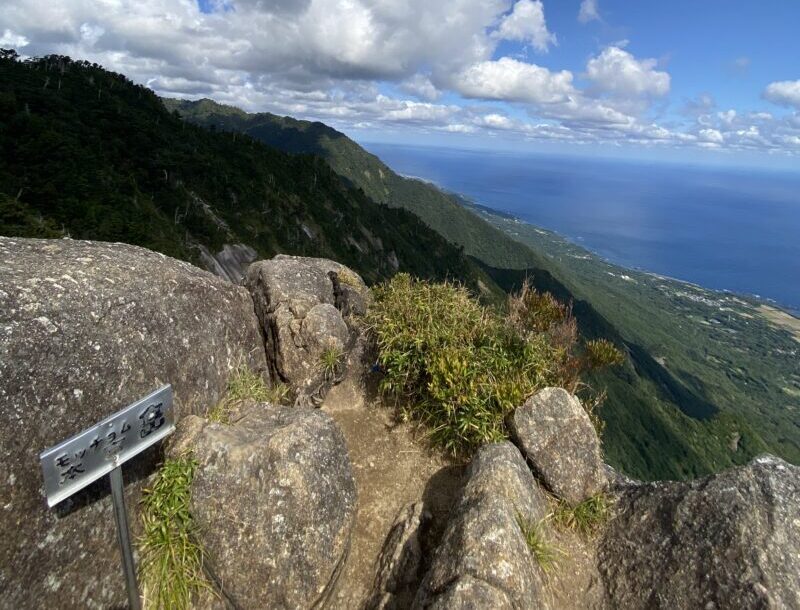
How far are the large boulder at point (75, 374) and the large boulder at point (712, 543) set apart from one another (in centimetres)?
749

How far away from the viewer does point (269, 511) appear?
6.38 meters

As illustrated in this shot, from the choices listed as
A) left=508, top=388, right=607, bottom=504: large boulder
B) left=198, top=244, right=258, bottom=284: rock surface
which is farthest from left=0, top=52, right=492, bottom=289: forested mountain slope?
left=508, top=388, right=607, bottom=504: large boulder

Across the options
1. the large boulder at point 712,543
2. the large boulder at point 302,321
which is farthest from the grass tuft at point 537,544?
the large boulder at point 302,321

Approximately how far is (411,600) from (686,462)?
522 ft

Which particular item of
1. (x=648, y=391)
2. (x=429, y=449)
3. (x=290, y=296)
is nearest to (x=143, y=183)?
(x=290, y=296)

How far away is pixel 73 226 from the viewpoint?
130 ft

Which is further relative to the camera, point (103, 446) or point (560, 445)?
point (560, 445)

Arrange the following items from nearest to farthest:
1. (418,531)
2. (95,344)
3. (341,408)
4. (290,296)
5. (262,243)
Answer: (95,344) < (418,531) < (341,408) < (290,296) < (262,243)

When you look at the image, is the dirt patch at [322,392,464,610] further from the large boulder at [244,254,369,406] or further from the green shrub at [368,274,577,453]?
the large boulder at [244,254,369,406]

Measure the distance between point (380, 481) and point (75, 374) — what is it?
528 cm

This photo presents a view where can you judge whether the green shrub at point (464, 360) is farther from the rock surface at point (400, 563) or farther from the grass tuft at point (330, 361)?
the rock surface at point (400, 563)

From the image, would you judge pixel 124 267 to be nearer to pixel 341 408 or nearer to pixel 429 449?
pixel 341 408

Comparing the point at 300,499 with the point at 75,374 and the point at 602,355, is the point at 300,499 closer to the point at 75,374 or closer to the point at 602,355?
the point at 75,374

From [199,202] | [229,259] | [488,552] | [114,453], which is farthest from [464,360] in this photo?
[199,202]
